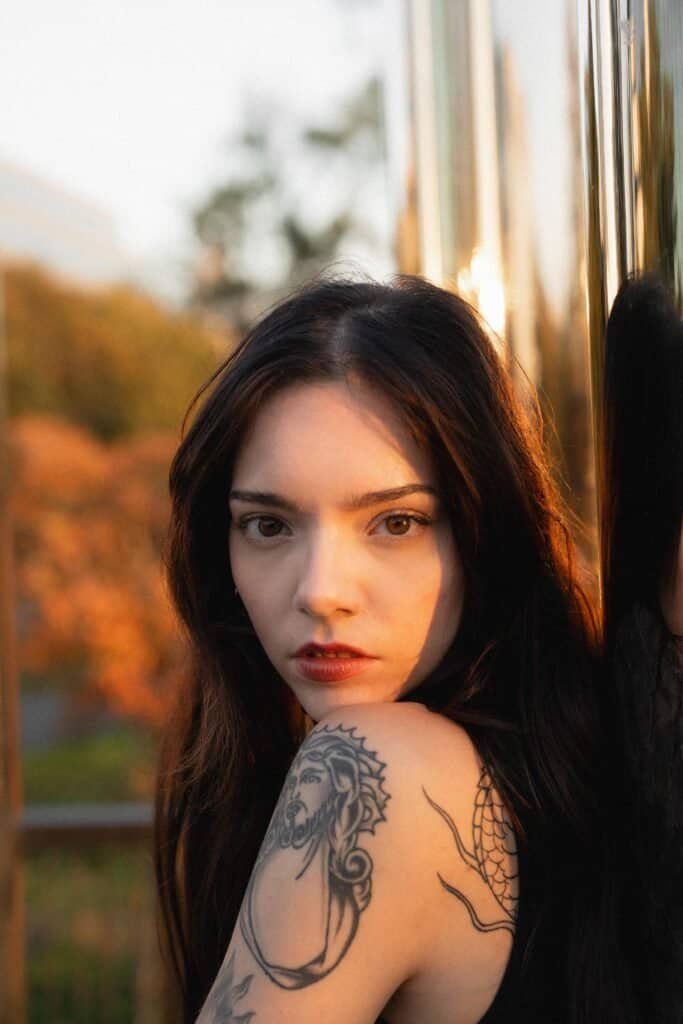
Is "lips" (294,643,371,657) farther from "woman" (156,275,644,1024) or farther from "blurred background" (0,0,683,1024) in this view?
"blurred background" (0,0,683,1024)

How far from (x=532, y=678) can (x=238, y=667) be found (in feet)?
1.33

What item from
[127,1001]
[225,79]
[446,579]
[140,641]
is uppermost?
[225,79]

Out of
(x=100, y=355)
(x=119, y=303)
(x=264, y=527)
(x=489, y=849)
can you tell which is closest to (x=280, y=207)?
(x=119, y=303)

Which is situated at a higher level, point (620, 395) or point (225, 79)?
point (225, 79)

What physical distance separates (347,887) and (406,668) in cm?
26

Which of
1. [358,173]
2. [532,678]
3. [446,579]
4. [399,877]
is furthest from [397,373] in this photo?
[358,173]

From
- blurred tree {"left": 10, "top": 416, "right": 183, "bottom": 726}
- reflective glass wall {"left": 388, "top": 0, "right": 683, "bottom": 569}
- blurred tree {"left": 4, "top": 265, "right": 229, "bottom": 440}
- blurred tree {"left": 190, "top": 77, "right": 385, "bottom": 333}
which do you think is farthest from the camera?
blurred tree {"left": 190, "top": 77, "right": 385, "bottom": 333}

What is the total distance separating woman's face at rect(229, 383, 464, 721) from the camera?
128 cm

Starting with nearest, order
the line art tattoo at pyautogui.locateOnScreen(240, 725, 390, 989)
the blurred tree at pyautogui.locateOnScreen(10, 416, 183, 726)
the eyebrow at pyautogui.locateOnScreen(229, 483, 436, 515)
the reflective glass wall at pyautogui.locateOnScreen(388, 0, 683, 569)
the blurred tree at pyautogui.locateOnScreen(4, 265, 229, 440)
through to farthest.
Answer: the line art tattoo at pyautogui.locateOnScreen(240, 725, 390, 989)
the eyebrow at pyautogui.locateOnScreen(229, 483, 436, 515)
the reflective glass wall at pyautogui.locateOnScreen(388, 0, 683, 569)
the blurred tree at pyautogui.locateOnScreen(10, 416, 183, 726)
the blurred tree at pyautogui.locateOnScreen(4, 265, 229, 440)

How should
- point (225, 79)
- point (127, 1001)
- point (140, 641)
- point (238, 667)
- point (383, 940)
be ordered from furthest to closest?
point (225, 79)
point (127, 1001)
point (140, 641)
point (238, 667)
point (383, 940)

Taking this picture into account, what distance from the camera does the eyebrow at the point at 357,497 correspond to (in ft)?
4.17

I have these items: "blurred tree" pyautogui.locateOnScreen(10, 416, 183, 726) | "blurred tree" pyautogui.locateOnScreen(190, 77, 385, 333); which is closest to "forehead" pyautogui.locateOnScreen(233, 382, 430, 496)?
"blurred tree" pyautogui.locateOnScreen(10, 416, 183, 726)

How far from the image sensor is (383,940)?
3.72 feet

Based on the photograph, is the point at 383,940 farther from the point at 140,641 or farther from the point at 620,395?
the point at 140,641
